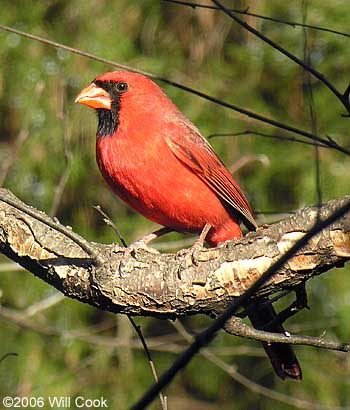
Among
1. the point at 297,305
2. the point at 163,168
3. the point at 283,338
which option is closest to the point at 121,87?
the point at 163,168

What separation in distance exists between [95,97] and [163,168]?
22.6 inches

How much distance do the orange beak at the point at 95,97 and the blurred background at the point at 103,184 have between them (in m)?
1.37

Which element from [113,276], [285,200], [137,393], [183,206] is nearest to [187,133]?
[183,206]

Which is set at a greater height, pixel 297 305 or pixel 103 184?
pixel 297 305

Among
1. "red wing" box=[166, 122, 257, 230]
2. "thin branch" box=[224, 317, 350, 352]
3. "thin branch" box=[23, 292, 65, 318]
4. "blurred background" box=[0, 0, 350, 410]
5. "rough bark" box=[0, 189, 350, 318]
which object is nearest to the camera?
"thin branch" box=[224, 317, 350, 352]

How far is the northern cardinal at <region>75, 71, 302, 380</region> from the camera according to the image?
362cm

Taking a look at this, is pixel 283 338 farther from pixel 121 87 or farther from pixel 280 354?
pixel 121 87

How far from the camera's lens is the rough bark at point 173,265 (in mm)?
2588

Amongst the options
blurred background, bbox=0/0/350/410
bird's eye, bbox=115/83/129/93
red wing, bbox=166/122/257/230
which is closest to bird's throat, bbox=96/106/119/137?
bird's eye, bbox=115/83/129/93

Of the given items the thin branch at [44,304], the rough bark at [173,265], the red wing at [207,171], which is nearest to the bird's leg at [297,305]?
the rough bark at [173,265]

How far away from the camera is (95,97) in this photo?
396 centimetres

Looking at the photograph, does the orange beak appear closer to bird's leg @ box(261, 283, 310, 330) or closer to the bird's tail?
the bird's tail

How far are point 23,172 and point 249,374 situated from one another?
2092 millimetres

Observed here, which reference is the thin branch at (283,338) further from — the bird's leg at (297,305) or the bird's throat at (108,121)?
the bird's throat at (108,121)
